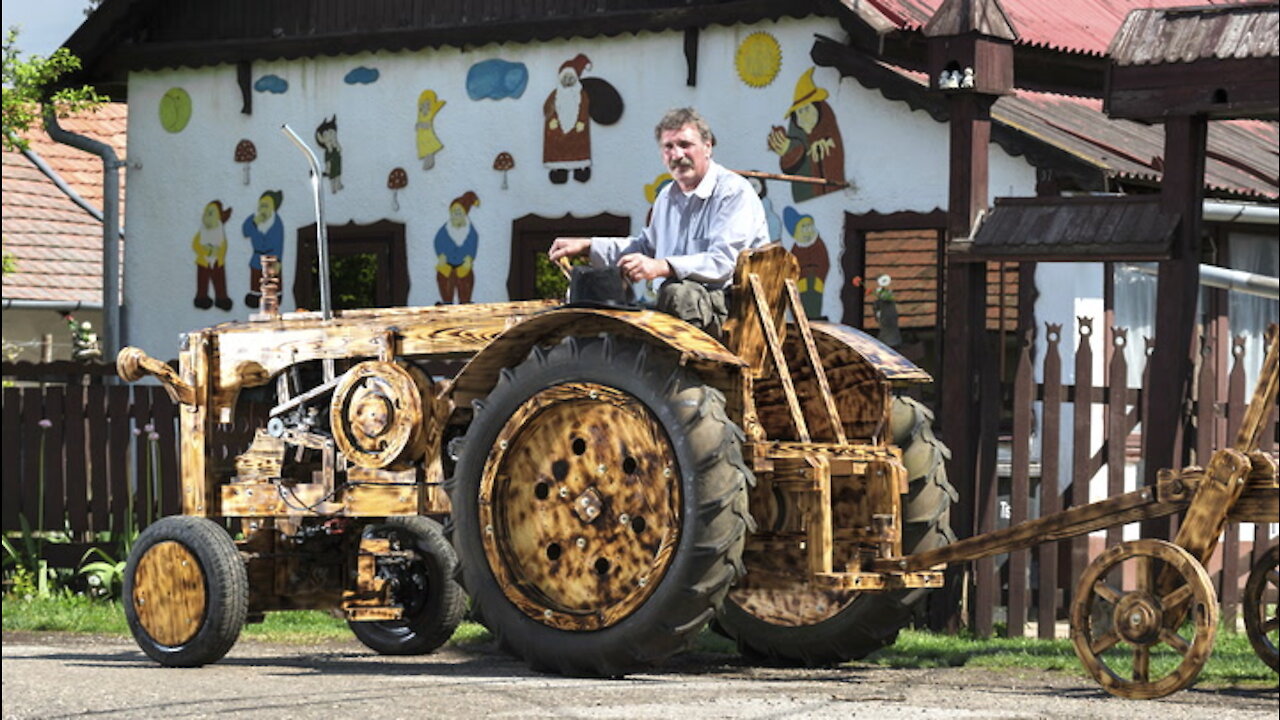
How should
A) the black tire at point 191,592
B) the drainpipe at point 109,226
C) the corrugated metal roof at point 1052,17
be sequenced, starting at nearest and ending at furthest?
the black tire at point 191,592 → the corrugated metal roof at point 1052,17 → the drainpipe at point 109,226

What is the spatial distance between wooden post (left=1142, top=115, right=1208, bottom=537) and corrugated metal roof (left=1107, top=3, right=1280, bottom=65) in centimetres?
28

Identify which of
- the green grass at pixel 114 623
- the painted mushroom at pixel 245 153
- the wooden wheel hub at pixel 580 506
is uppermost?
the painted mushroom at pixel 245 153

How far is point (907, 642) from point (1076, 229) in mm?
1924

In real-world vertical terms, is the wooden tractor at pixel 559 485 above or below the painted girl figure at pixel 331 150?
below

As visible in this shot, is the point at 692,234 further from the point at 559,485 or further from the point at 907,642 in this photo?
the point at 907,642

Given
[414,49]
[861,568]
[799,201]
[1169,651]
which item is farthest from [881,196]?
[861,568]

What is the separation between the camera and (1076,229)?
35.2 feet

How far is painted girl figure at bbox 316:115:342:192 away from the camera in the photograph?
18.0 meters

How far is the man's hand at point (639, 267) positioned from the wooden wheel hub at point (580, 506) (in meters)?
0.44

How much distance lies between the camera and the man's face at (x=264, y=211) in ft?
60.0

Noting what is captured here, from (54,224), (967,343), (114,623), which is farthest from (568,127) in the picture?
(54,224)

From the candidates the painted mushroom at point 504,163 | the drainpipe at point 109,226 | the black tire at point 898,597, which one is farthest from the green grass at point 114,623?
the drainpipe at point 109,226

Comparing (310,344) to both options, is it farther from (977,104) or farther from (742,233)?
(977,104)

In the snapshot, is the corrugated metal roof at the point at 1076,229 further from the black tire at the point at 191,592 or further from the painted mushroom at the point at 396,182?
the painted mushroom at the point at 396,182
